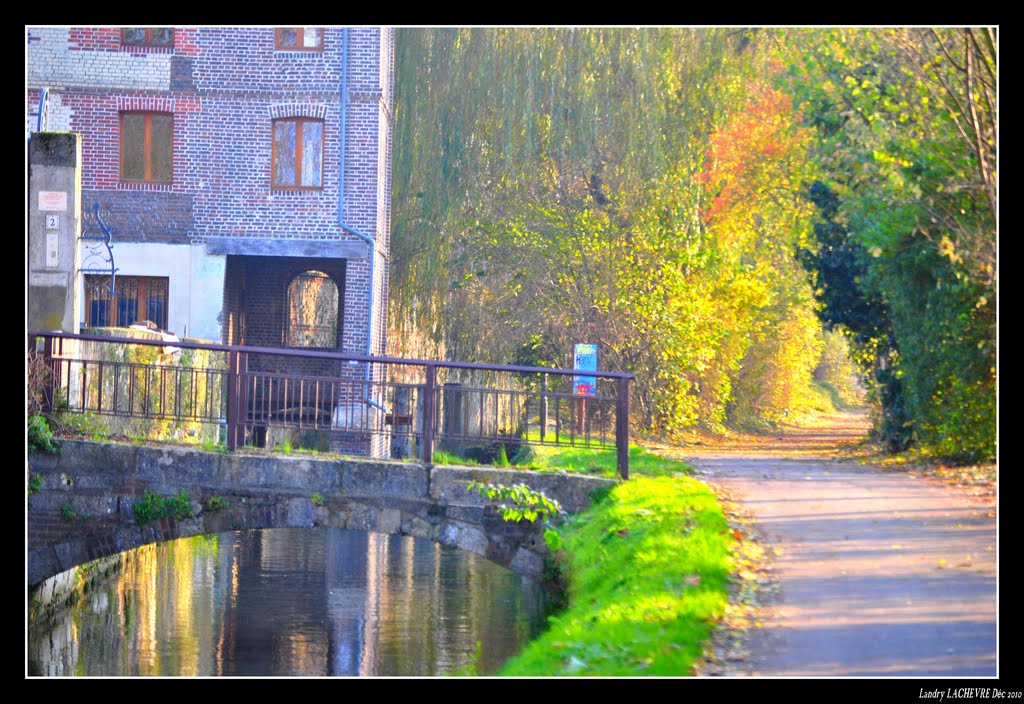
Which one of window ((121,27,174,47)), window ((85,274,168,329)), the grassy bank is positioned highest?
window ((121,27,174,47))

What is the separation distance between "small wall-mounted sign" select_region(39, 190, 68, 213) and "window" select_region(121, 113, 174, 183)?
8.79 meters

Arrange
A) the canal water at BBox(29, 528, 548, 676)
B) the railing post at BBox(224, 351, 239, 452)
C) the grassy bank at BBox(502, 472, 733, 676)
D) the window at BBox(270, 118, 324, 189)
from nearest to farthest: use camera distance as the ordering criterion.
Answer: the grassy bank at BBox(502, 472, 733, 676)
the canal water at BBox(29, 528, 548, 676)
the railing post at BBox(224, 351, 239, 452)
the window at BBox(270, 118, 324, 189)

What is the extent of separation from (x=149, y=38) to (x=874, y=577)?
19.7m

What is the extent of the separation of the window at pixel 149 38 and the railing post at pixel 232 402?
1295 centimetres

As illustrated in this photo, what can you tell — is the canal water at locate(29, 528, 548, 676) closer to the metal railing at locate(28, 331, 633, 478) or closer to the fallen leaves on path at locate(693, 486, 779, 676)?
the metal railing at locate(28, 331, 633, 478)

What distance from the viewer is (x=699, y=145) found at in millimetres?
24766

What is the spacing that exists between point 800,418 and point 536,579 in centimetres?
2474

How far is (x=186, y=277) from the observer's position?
23.9 m

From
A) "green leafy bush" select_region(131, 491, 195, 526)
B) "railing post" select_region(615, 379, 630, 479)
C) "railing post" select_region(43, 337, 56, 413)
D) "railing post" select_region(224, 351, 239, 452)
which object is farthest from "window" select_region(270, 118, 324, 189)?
"railing post" select_region(615, 379, 630, 479)

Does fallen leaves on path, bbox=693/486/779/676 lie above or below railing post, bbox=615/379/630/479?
below

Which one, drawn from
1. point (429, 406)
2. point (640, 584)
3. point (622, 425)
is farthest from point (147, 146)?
point (640, 584)

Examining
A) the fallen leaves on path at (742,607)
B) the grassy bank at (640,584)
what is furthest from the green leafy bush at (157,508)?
the fallen leaves on path at (742,607)

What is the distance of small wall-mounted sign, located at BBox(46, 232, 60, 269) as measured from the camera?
49.9ft

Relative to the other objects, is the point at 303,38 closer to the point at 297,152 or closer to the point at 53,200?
the point at 297,152
